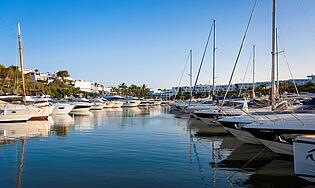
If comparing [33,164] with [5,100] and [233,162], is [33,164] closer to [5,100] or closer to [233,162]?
[233,162]

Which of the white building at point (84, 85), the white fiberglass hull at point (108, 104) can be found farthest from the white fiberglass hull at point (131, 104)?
the white building at point (84, 85)

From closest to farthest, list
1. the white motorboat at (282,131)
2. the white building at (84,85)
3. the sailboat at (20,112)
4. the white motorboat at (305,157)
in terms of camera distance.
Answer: the white motorboat at (305,157), the white motorboat at (282,131), the sailboat at (20,112), the white building at (84,85)

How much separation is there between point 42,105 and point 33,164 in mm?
24640

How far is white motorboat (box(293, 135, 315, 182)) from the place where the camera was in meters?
9.96

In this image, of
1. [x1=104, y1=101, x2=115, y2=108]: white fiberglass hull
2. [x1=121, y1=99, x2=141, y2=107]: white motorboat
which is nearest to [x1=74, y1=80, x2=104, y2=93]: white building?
[x1=121, y1=99, x2=141, y2=107]: white motorboat

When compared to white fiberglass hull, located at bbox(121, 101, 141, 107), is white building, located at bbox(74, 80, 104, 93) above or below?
above

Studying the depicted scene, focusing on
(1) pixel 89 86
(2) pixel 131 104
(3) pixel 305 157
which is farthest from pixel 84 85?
(3) pixel 305 157

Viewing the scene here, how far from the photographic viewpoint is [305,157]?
10.1 meters

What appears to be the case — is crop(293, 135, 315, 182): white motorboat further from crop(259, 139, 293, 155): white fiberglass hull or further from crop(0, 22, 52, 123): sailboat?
crop(0, 22, 52, 123): sailboat

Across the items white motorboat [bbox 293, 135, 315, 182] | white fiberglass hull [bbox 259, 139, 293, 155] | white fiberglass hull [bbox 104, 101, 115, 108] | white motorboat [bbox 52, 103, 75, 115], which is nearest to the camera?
white motorboat [bbox 293, 135, 315, 182]

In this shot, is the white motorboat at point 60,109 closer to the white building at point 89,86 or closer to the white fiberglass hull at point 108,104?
the white fiberglass hull at point 108,104

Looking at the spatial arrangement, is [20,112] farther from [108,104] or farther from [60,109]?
[108,104]

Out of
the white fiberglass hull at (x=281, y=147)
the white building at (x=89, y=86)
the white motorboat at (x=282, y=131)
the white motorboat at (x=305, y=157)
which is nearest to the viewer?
the white motorboat at (x=305, y=157)

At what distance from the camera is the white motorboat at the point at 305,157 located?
9.96 meters
